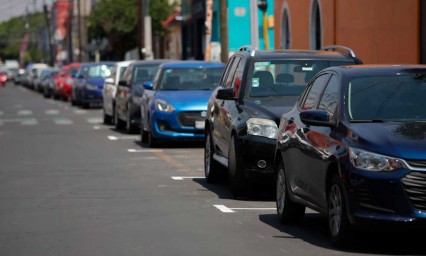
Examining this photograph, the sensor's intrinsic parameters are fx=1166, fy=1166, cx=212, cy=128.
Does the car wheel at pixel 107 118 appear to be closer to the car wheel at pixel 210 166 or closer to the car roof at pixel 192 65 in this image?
the car roof at pixel 192 65

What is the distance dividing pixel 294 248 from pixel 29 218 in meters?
3.33

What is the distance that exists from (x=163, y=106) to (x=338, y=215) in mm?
12518

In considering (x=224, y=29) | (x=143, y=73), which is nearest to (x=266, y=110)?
(x=143, y=73)

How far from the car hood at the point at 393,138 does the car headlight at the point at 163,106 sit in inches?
479

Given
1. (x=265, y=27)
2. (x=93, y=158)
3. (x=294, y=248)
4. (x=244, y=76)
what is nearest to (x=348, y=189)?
(x=294, y=248)

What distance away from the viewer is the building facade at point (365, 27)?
2392cm

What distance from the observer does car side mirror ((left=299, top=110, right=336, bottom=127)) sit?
992 cm

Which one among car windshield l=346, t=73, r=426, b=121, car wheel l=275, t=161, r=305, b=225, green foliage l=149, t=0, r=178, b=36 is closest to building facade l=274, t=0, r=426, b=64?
car wheel l=275, t=161, r=305, b=225

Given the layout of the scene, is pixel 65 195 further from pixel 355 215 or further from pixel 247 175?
pixel 355 215

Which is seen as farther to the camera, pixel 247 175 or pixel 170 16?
pixel 170 16

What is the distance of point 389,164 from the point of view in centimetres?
902

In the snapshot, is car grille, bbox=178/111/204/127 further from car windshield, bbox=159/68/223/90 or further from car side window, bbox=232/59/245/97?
car side window, bbox=232/59/245/97

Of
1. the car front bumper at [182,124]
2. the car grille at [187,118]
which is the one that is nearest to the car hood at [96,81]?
the car front bumper at [182,124]

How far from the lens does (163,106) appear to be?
71.8 ft
